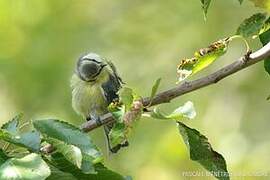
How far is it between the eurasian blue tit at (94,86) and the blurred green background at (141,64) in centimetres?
154

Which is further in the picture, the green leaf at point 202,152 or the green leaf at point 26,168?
the green leaf at point 202,152

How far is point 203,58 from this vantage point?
5.46 ft

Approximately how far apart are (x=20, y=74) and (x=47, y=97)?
231mm

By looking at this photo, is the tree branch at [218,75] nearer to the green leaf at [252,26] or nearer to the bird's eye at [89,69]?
the green leaf at [252,26]

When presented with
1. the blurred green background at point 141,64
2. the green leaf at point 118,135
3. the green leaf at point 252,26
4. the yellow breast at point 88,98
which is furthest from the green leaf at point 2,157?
the blurred green background at point 141,64

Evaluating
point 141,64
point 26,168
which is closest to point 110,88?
point 26,168

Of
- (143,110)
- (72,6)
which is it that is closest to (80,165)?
(143,110)

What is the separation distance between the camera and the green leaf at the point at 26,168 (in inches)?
50.9

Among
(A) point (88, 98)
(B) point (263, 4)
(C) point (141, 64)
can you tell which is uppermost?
(C) point (141, 64)

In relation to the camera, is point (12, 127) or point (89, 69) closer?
point (12, 127)

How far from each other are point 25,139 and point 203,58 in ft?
1.37

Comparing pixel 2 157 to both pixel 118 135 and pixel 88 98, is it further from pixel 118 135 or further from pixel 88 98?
pixel 88 98

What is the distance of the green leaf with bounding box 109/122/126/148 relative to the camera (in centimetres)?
155

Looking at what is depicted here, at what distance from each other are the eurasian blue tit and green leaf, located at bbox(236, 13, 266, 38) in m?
1.53
